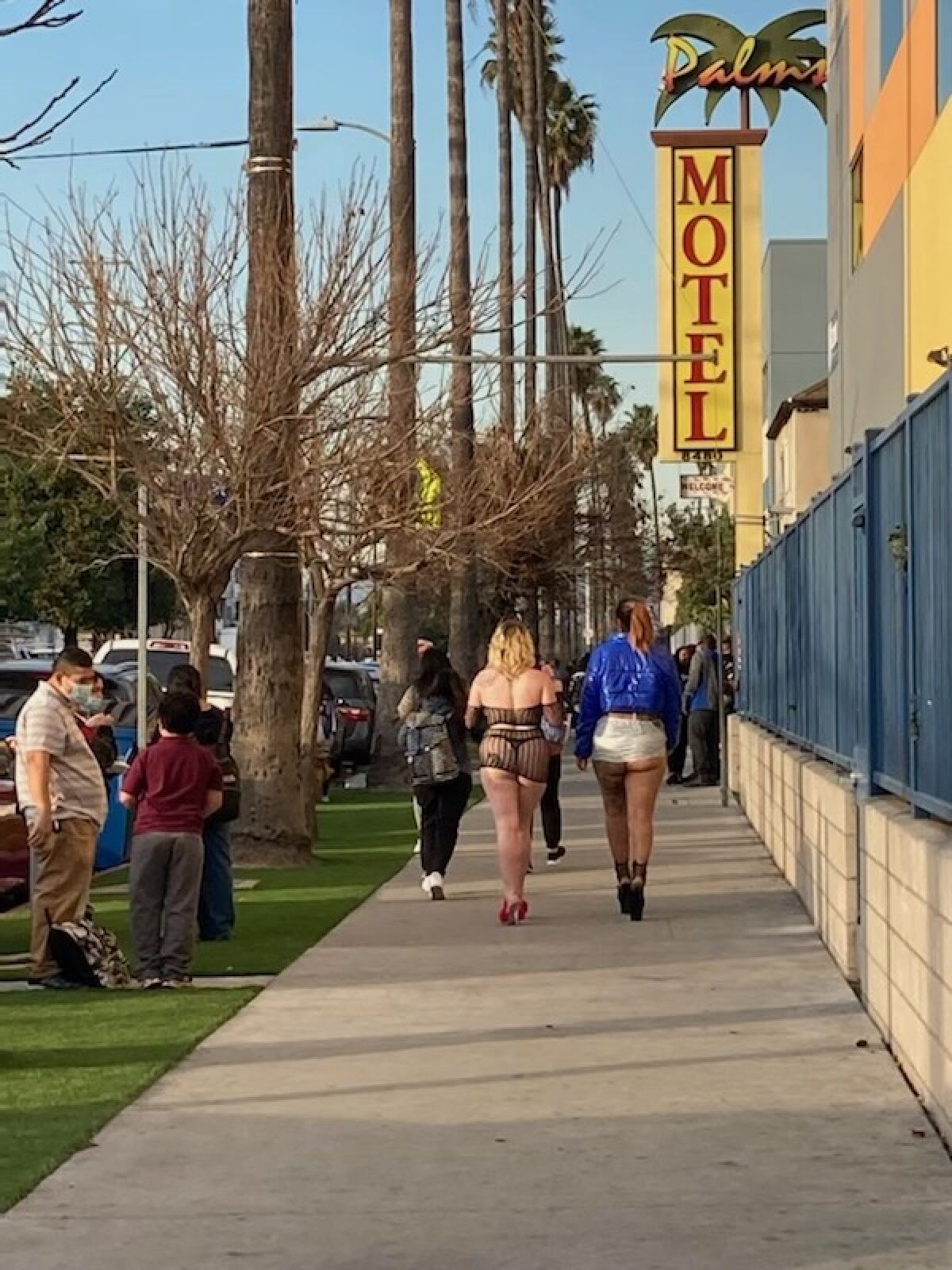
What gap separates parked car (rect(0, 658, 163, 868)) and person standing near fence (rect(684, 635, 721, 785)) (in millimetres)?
6971

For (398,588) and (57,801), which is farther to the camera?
(398,588)

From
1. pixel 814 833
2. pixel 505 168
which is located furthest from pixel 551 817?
pixel 505 168

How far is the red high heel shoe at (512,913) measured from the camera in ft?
45.1

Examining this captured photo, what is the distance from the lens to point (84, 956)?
37.5 ft

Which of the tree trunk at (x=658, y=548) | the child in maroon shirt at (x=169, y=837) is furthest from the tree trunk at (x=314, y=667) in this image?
the tree trunk at (x=658, y=548)

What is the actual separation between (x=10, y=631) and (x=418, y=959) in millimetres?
49677

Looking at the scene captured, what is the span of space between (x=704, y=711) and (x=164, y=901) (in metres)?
16.3

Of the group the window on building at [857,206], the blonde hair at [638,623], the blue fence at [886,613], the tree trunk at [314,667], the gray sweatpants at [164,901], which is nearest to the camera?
the blue fence at [886,613]

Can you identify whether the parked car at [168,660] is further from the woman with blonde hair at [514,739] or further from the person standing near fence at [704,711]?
the woman with blonde hair at [514,739]

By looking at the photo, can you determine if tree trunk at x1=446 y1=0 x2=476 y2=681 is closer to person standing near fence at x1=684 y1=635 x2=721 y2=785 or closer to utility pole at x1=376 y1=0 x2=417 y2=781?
utility pole at x1=376 y1=0 x2=417 y2=781

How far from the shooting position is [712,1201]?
6.66 m

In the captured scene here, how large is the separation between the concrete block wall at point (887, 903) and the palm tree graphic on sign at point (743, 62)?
26517 millimetres

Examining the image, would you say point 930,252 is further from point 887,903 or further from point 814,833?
point 887,903

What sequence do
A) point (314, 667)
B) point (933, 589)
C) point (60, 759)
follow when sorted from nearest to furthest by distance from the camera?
1. point (933, 589)
2. point (60, 759)
3. point (314, 667)
